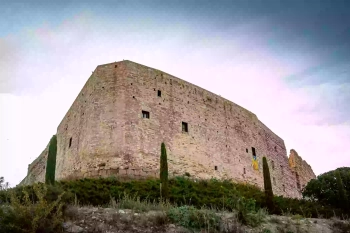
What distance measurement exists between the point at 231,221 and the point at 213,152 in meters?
13.3

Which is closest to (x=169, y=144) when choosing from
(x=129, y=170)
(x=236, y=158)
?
(x=129, y=170)

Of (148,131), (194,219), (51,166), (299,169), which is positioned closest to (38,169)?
(148,131)

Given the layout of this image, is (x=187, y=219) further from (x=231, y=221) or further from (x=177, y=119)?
(x=177, y=119)

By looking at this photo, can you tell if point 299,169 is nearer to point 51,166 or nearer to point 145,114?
point 145,114

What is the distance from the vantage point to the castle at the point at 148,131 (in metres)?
19.7

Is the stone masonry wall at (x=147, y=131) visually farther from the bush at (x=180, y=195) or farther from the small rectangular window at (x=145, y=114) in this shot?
the bush at (x=180, y=195)

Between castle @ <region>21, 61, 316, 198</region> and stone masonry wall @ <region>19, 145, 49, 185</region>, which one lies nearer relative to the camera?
castle @ <region>21, 61, 316, 198</region>

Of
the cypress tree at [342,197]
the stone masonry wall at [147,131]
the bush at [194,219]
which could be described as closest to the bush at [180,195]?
the cypress tree at [342,197]

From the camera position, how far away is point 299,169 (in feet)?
118

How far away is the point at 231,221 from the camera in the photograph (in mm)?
10875

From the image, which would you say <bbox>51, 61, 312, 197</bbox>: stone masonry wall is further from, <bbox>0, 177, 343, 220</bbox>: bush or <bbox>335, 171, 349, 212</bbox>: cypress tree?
<bbox>335, 171, 349, 212</bbox>: cypress tree

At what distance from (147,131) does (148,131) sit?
69 millimetres

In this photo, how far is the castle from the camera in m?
19.7

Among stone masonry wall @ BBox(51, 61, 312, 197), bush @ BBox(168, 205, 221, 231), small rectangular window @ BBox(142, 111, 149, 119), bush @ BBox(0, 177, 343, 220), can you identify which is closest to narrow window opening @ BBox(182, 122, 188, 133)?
stone masonry wall @ BBox(51, 61, 312, 197)
